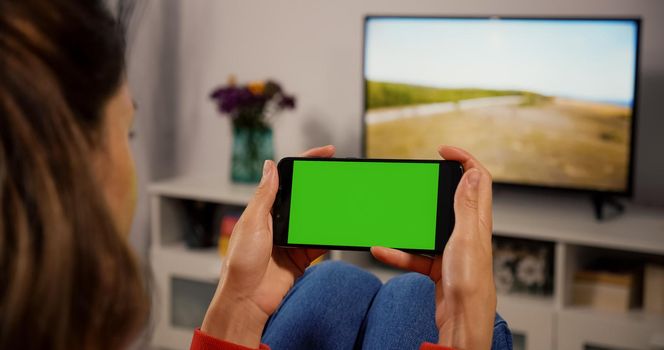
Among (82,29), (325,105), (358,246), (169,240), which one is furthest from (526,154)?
(82,29)

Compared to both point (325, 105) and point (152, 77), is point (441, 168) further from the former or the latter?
point (152, 77)

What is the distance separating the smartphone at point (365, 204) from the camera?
3.68 feet

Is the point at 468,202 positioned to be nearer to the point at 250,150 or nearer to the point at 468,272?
the point at 468,272

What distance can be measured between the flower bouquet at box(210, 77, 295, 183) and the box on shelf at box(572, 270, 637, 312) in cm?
111

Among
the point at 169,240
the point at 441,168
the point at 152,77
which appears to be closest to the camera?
the point at 441,168

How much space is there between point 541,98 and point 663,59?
0.38m

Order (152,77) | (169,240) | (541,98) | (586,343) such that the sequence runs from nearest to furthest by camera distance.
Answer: (586,343), (541,98), (169,240), (152,77)

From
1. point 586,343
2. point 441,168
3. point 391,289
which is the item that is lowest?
point 586,343

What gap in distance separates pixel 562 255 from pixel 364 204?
4.10 feet

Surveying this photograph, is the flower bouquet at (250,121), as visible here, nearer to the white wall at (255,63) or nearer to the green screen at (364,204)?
the white wall at (255,63)

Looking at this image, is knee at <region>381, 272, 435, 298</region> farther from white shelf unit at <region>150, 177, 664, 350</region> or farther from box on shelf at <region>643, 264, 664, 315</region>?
box on shelf at <region>643, 264, 664, 315</region>

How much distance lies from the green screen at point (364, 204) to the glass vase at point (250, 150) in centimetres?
168

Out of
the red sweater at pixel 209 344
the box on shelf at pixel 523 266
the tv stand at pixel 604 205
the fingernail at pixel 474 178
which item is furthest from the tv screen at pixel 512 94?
the red sweater at pixel 209 344

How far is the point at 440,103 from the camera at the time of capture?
8.52ft
